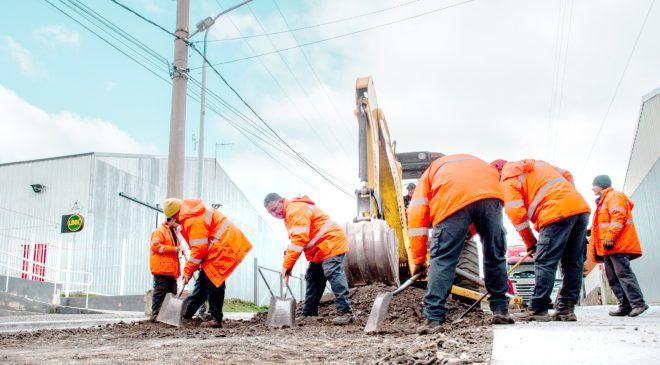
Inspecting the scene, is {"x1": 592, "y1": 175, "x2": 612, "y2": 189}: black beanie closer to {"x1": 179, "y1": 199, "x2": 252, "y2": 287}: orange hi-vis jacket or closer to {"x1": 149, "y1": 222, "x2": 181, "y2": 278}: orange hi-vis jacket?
{"x1": 179, "y1": 199, "x2": 252, "y2": 287}: orange hi-vis jacket

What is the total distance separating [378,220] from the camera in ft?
25.6

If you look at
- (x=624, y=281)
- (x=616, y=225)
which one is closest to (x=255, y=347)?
(x=616, y=225)

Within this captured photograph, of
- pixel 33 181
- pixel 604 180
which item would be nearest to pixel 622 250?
pixel 604 180

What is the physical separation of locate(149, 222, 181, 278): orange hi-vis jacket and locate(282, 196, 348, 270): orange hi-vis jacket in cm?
225

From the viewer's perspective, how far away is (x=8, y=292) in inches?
474

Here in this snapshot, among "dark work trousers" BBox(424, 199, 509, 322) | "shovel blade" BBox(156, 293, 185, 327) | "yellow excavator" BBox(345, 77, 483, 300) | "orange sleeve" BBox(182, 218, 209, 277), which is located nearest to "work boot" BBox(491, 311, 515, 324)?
"dark work trousers" BBox(424, 199, 509, 322)

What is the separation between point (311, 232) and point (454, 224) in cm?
231

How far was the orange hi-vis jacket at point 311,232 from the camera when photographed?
6434mm

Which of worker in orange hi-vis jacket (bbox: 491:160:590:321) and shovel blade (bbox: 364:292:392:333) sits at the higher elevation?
worker in orange hi-vis jacket (bbox: 491:160:590:321)

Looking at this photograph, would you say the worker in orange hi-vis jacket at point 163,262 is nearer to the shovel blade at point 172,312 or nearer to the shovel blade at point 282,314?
the shovel blade at point 172,312

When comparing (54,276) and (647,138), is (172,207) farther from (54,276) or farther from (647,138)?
(647,138)

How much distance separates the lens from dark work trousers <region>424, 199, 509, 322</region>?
4.73 metres

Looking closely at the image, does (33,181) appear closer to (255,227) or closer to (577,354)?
(255,227)

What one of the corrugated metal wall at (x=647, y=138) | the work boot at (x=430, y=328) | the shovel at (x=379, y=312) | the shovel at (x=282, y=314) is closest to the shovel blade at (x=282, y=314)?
the shovel at (x=282, y=314)
